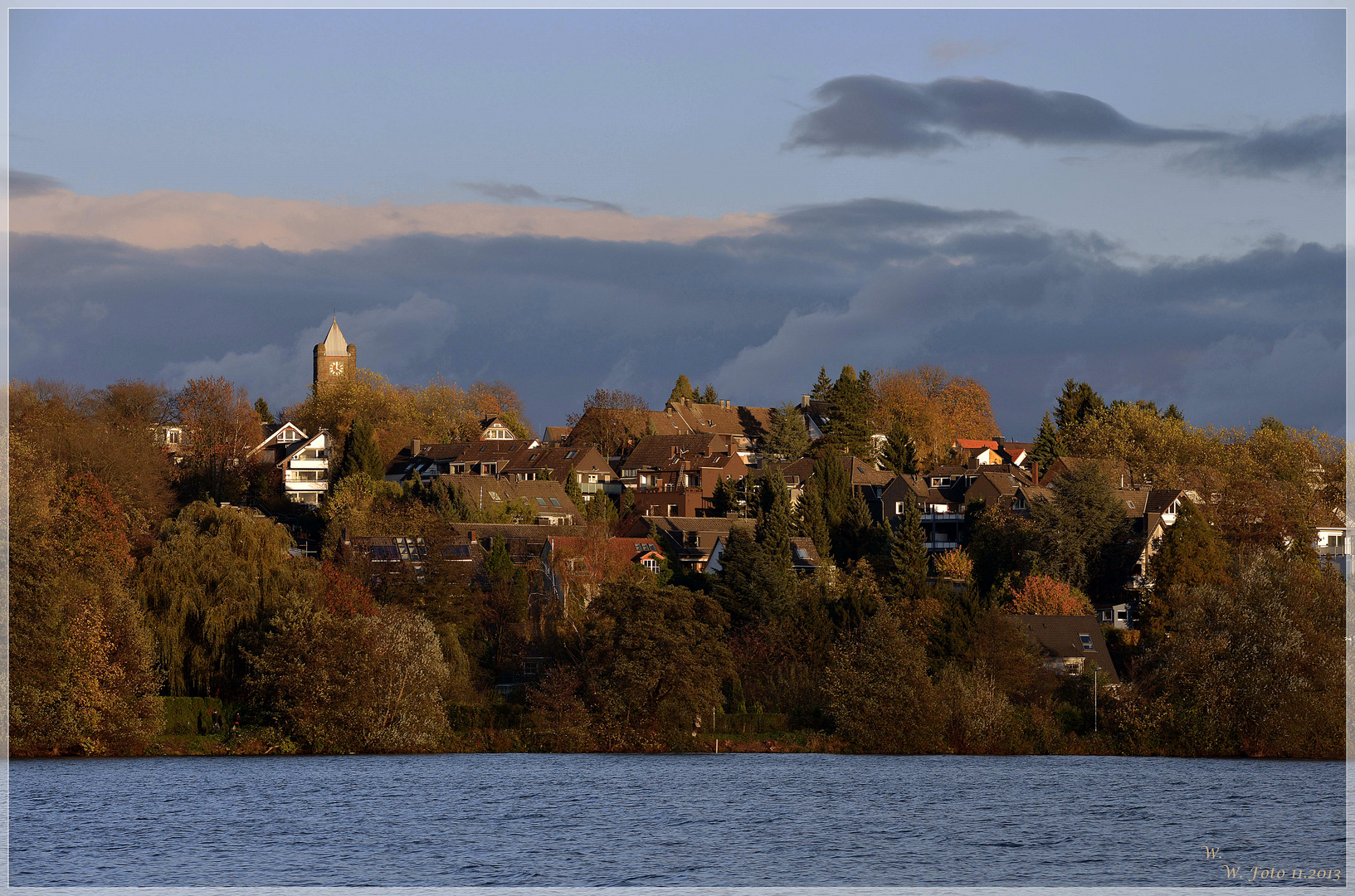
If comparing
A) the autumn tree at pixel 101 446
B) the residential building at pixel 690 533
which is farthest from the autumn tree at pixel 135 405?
the residential building at pixel 690 533

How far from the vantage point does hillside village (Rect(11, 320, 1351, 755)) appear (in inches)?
2454

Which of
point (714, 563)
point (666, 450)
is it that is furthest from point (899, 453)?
point (714, 563)

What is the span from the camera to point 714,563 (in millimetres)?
99000

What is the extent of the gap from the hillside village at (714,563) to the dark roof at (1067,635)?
171mm

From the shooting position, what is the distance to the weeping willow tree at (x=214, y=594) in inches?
2409

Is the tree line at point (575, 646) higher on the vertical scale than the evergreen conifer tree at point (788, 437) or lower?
lower

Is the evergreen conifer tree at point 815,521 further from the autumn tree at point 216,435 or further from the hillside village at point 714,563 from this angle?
A: the autumn tree at point 216,435

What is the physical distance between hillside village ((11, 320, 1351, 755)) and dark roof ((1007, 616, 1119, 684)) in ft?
0.56

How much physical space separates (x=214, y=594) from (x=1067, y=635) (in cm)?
4218

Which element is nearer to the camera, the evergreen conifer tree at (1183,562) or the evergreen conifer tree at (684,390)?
the evergreen conifer tree at (1183,562)

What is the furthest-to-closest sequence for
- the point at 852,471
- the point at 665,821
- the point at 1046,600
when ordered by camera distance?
the point at 852,471, the point at 1046,600, the point at 665,821

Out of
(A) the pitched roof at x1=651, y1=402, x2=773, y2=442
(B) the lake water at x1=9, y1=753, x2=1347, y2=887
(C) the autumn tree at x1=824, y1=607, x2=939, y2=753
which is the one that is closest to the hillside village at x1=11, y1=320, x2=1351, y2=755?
(C) the autumn tree at x1=824, y1=607, x2=939, y2=753

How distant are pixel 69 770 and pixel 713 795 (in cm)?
2218

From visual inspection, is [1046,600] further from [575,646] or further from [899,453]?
[899,453]
